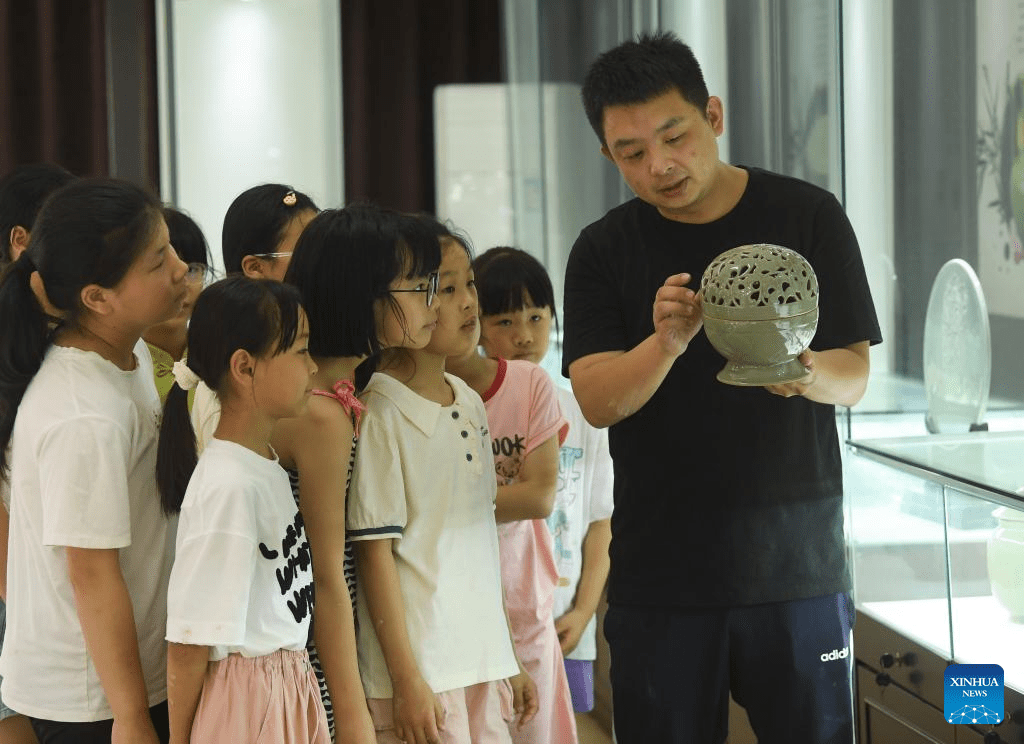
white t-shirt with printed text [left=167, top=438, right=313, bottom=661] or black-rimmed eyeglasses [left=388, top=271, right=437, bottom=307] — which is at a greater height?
black-rimmed eyeglasses [left=388, top=271, right=437, bottom=307]

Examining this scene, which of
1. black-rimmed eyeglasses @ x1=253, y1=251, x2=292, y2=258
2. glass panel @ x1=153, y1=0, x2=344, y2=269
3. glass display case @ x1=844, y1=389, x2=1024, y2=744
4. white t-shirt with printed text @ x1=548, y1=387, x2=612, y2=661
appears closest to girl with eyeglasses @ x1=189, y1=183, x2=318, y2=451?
black-rimmed eyeglasses @ x1=253, y1=251, x2=292, y2=258

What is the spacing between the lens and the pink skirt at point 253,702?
1.37 m

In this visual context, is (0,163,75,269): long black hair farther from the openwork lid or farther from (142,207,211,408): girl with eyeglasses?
the openwork lid

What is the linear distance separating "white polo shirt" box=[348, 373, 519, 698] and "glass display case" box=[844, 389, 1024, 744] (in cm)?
66

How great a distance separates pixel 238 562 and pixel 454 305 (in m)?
0.47

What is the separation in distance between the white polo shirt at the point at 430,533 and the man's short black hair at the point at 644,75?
455 mm

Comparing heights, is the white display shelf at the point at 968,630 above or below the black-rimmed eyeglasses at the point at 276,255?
below

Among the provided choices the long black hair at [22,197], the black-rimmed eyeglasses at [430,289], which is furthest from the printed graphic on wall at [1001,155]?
the long black hair at [22,197]

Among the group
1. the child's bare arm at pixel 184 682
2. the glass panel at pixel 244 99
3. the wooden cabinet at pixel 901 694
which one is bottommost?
the wooden cabinet at pixel 901 694

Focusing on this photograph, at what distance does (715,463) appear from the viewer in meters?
1.51

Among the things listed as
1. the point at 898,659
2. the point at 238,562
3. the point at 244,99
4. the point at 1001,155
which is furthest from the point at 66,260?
the point at 244,99

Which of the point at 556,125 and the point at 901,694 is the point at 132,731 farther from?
the point at 556,125

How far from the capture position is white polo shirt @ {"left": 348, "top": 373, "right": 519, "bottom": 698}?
5.00 ft

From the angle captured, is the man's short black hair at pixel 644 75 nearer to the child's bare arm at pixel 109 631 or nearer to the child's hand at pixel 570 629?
the child's bare arm at pixel 109 631
